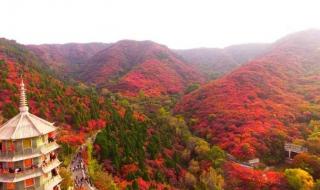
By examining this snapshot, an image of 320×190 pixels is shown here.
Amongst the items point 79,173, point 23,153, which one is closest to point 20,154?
point 23,153

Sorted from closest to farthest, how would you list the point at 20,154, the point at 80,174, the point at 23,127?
the point at 20,154 < the point at 23,127 < the point at 80,174

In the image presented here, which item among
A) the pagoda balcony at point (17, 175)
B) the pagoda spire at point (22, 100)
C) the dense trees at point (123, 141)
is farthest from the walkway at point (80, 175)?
the pagoda spire at point (22, 100)

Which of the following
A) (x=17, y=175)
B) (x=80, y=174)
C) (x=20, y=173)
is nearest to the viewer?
(x=17, y=175)

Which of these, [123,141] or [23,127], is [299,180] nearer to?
[123,141]

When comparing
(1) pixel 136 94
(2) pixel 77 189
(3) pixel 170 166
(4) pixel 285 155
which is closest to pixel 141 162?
(3) pixel 170 166

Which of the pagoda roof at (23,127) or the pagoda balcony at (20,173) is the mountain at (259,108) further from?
the pagoda roof at (23,127)

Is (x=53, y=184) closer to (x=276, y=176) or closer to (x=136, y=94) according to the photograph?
(x=276, y=176)
